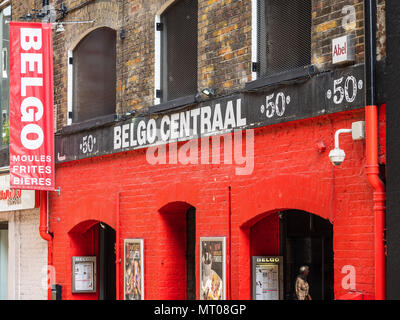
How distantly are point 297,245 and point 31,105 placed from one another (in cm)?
533

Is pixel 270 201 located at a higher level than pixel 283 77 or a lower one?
lower

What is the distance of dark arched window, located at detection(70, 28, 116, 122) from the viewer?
13.9m

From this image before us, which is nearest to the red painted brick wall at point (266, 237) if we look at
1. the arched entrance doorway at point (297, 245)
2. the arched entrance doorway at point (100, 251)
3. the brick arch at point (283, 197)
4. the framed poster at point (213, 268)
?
the arched entrance doorway at point (297, 245)

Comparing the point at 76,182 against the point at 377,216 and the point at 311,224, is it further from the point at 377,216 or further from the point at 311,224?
the point at 377,216

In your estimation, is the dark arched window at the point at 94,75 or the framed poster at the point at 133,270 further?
the dark arched window at the point at 94,75

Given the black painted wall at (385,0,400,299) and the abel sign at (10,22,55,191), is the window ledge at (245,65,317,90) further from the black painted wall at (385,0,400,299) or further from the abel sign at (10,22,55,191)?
the abel sign at (10,22,55,191)

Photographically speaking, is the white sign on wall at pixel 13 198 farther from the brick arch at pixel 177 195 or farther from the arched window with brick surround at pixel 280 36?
the arched window with brick surround at pixel 280 36

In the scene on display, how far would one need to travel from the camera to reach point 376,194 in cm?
838

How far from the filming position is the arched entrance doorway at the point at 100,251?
47.7ft

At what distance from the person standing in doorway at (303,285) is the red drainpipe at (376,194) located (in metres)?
2.49

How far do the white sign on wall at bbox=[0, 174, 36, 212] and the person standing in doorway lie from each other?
20.8 feet

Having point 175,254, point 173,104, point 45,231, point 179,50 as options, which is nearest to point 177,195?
point 175,254

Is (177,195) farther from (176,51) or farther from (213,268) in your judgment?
(176,51)
